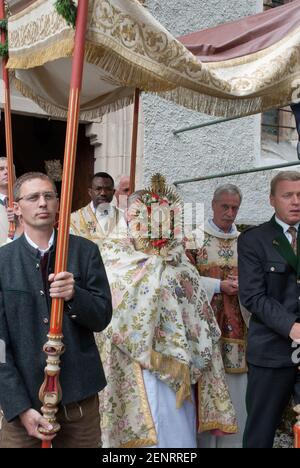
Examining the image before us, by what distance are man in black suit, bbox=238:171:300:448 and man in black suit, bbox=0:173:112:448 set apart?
109 centimetres

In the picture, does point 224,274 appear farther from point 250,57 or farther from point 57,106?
point 57,106

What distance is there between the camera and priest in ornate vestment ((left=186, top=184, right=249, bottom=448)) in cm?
412

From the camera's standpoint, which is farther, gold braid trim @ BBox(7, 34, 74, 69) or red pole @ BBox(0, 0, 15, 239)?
red pole @ BBox(0, 0, 15, 239)

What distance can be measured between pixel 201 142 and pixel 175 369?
419cm

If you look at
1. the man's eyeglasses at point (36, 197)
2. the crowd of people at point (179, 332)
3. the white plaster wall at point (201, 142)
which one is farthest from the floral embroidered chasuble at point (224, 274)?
the white plaster wall at point (201, 142)

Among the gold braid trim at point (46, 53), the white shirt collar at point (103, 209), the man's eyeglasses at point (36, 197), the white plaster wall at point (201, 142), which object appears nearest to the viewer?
the man's eyeglasses at point (36, 197)

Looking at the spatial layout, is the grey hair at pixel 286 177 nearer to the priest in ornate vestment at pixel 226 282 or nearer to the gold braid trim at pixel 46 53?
the priest in ornate vestment at pixel 226 282

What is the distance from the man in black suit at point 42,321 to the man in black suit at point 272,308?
1.09 metres

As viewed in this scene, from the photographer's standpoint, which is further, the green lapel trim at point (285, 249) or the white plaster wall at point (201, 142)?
the white plaster wall at point (201, 142)

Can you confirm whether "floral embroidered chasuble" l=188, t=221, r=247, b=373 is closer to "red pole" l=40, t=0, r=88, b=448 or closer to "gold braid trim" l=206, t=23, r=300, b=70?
"gold braid trim" l=206, t=23, r=300, b=70

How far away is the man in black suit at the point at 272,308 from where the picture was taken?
327 cm

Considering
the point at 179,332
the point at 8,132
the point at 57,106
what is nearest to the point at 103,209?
the point at 57,106

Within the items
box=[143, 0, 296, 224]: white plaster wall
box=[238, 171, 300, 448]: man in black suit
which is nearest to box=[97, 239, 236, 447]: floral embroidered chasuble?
box=[238, 171, 300, 448]: man in black suit
